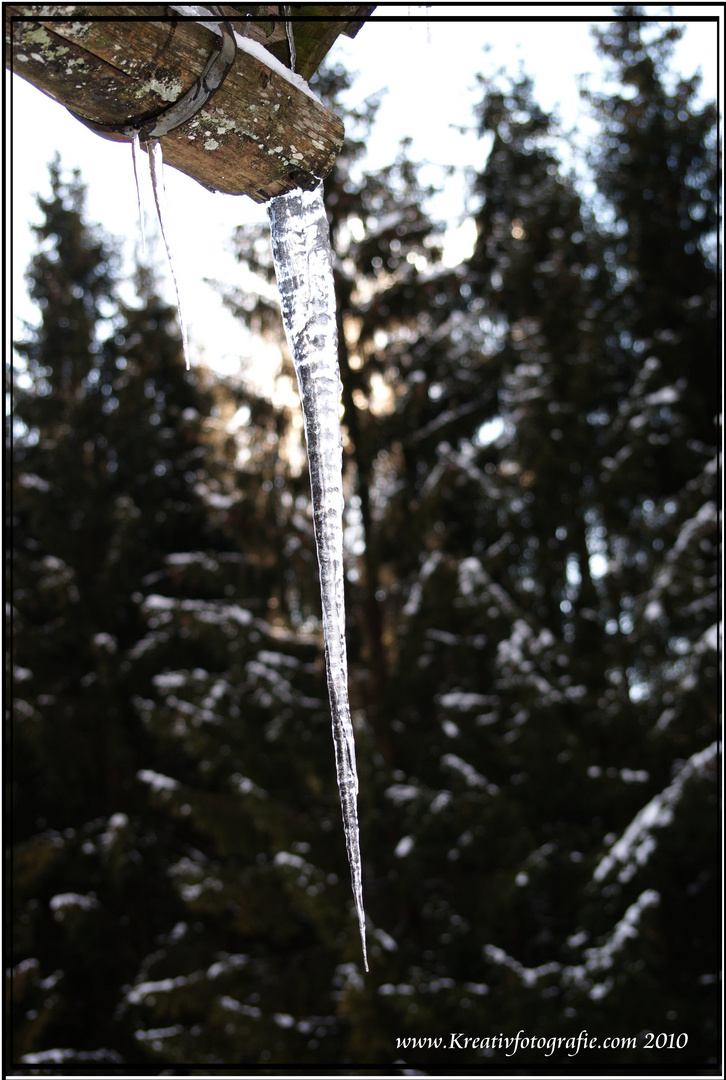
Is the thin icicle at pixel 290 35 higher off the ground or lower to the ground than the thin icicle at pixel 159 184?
higher

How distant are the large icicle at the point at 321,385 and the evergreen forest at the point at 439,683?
4.47 metres

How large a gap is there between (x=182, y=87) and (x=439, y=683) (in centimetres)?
656

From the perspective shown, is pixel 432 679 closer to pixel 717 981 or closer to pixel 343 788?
pixel 717 981

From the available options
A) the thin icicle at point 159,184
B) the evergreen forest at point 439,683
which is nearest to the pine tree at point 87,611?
the evergreen forest at point 439,683

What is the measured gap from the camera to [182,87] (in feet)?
3.77

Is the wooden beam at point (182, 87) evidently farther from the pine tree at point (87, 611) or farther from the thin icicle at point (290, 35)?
the pine tree at point (87, 611)

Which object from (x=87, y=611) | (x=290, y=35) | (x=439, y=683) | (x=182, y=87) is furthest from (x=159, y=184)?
(x=87, y=611)

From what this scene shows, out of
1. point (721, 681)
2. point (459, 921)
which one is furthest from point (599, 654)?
point (459, 921)

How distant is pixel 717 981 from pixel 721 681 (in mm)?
2475

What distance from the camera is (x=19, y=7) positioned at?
0.99 metres

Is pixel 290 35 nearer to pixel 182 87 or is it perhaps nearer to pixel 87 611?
pixel 182 87

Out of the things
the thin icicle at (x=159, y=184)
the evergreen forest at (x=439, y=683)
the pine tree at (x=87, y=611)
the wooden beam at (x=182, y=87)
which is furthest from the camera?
the pine tree at (x=87, y=611)

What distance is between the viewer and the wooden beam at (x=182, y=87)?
1.04 meters

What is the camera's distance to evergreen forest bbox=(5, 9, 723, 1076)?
5.75 m
